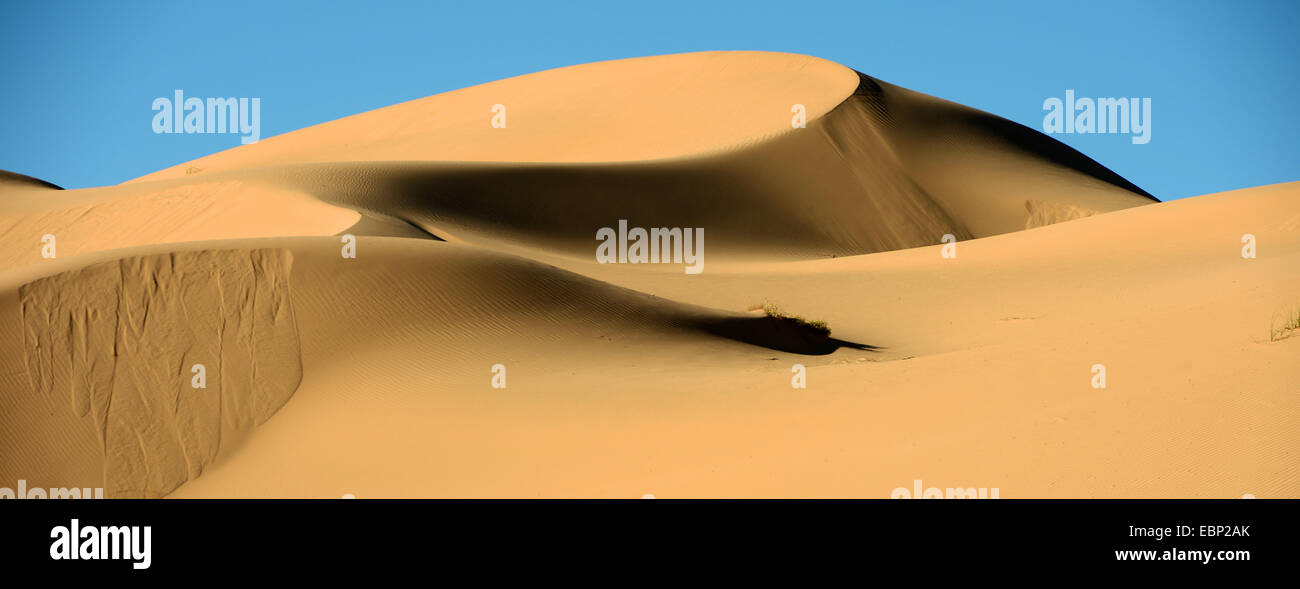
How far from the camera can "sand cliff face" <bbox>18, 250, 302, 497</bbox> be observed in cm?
1263

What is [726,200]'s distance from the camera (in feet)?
111

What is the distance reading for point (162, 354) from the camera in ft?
→ 43.9

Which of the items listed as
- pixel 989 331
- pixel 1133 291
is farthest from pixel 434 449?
pixel 1133 291

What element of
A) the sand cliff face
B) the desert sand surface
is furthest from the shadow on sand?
the sand cliff face

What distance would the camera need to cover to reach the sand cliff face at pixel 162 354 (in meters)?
12.6

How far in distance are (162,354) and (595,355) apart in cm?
492

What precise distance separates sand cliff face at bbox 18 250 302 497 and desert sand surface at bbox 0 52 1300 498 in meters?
0.03
